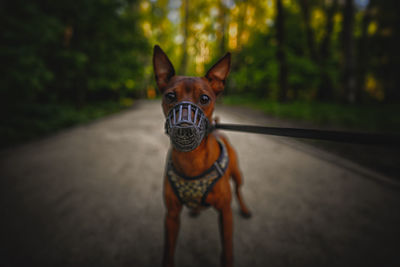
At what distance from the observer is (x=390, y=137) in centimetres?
64

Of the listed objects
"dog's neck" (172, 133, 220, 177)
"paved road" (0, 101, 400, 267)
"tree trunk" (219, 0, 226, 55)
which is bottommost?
"paved road" (0, 101, 400, 267)

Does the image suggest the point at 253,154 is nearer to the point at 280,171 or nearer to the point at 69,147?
the point at 280,171

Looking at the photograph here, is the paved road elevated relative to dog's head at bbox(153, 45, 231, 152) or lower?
lower

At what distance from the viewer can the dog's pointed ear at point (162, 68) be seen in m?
1.21

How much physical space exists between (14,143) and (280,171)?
7.25 metres

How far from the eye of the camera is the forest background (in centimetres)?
454

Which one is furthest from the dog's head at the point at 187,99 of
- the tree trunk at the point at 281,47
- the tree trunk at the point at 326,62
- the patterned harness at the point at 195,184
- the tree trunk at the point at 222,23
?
the tree trunk at the point at 222,23

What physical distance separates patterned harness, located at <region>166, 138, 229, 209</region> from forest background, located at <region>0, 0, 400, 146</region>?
5.49m

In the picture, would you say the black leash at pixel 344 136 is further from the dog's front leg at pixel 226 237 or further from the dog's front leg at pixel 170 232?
the dog's front leg at pixel 170 232

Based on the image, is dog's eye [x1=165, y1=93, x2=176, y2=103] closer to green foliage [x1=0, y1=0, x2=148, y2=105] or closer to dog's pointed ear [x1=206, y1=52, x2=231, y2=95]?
dog's pointed ear [x1=206, y1=52, x2=231, y2=95]

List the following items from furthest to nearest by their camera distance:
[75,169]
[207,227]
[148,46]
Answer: [148,46]
[75,169]
[207,227]

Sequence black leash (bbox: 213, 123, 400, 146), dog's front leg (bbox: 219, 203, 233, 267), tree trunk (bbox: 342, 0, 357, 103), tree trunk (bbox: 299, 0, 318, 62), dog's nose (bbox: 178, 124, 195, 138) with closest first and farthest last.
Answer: black leash (bbox: 213, 123, 400, 146)
dog's nose (bbox: 178, 124, 195, 138)
dog's front leg (bbox: 219, 203, 233, 267)
tree trunk (bbox: 342, 0, 357, 103)
tree trunk (bbox: 299, 0, 318, 62)

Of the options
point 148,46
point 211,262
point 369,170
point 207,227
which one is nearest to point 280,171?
point 369,170

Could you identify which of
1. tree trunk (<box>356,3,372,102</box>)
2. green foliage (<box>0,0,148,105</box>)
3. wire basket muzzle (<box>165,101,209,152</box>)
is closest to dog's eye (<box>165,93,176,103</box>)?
wire basket muzzle (<box>165,101,209,152</box>)
